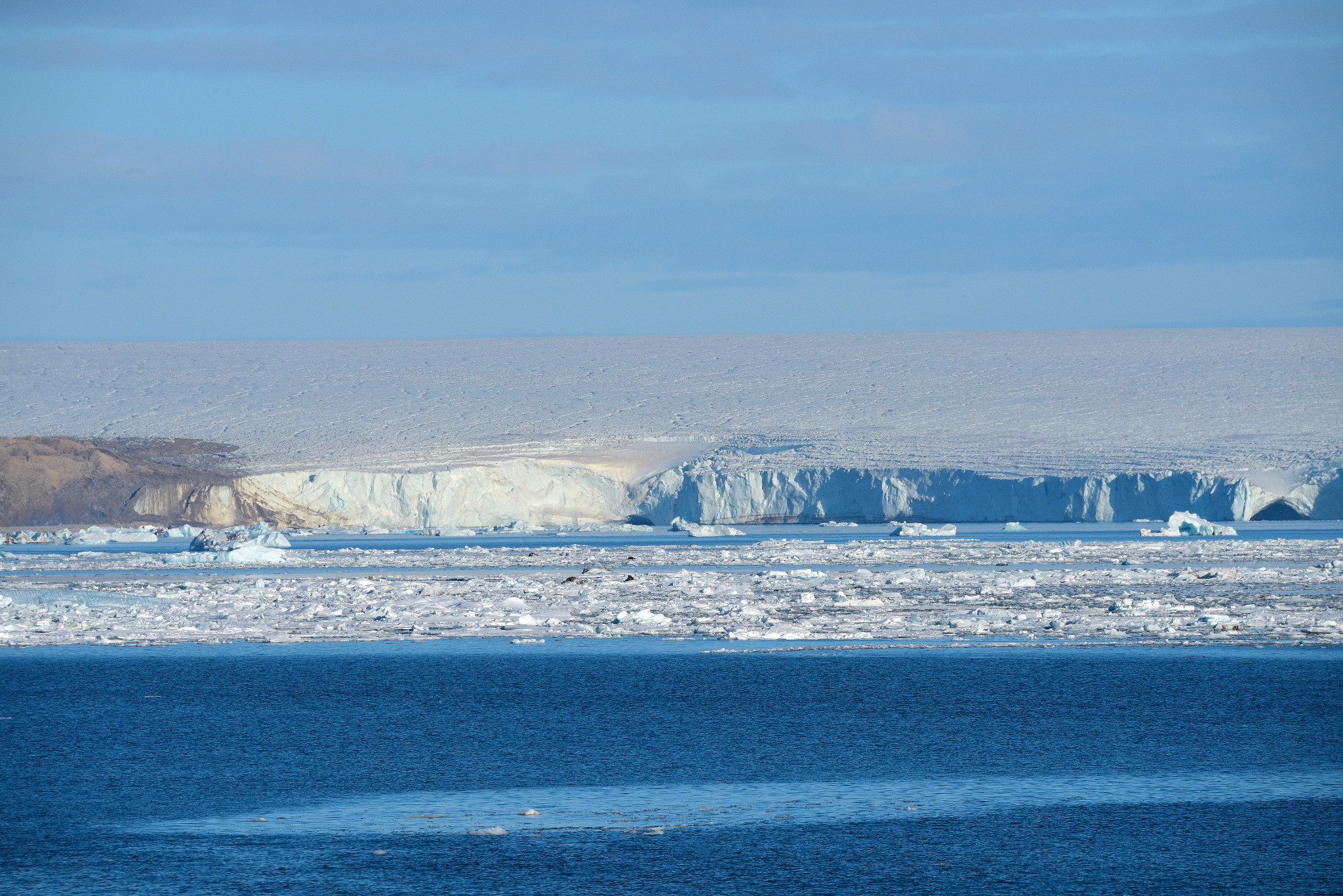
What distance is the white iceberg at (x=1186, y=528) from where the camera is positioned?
96.4 feet

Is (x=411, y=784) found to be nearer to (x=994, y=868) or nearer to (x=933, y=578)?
(x=994, y=868)

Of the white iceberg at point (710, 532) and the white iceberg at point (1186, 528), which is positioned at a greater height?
the white iceberg at point (1186, 528)

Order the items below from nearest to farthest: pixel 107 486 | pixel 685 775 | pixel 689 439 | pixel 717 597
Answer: pixel 685 775 < pixel 717 597 < pixel 107 486 < pixel 689 439

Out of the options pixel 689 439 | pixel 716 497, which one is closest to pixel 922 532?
pixel 716 497

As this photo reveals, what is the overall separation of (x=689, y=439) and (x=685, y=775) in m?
35.8

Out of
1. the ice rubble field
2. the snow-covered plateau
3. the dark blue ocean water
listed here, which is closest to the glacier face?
the snow-covered plateau

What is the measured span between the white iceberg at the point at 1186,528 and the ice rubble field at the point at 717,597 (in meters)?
4.77

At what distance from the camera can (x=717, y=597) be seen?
15516 mm

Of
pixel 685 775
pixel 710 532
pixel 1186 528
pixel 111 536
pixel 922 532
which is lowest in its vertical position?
pixel 111 536

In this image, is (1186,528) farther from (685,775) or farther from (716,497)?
(685,775)

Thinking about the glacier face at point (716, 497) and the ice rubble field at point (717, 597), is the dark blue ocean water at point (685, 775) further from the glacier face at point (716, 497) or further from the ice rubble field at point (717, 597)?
the glacier face at point (716, 497)

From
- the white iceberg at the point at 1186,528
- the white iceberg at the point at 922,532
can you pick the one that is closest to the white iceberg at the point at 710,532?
the white iceberg at the point at 922,532

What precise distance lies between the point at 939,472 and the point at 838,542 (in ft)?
29.5

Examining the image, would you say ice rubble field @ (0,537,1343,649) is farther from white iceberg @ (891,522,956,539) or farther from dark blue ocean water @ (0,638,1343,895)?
white iceberg @ (891,522,956,539)
